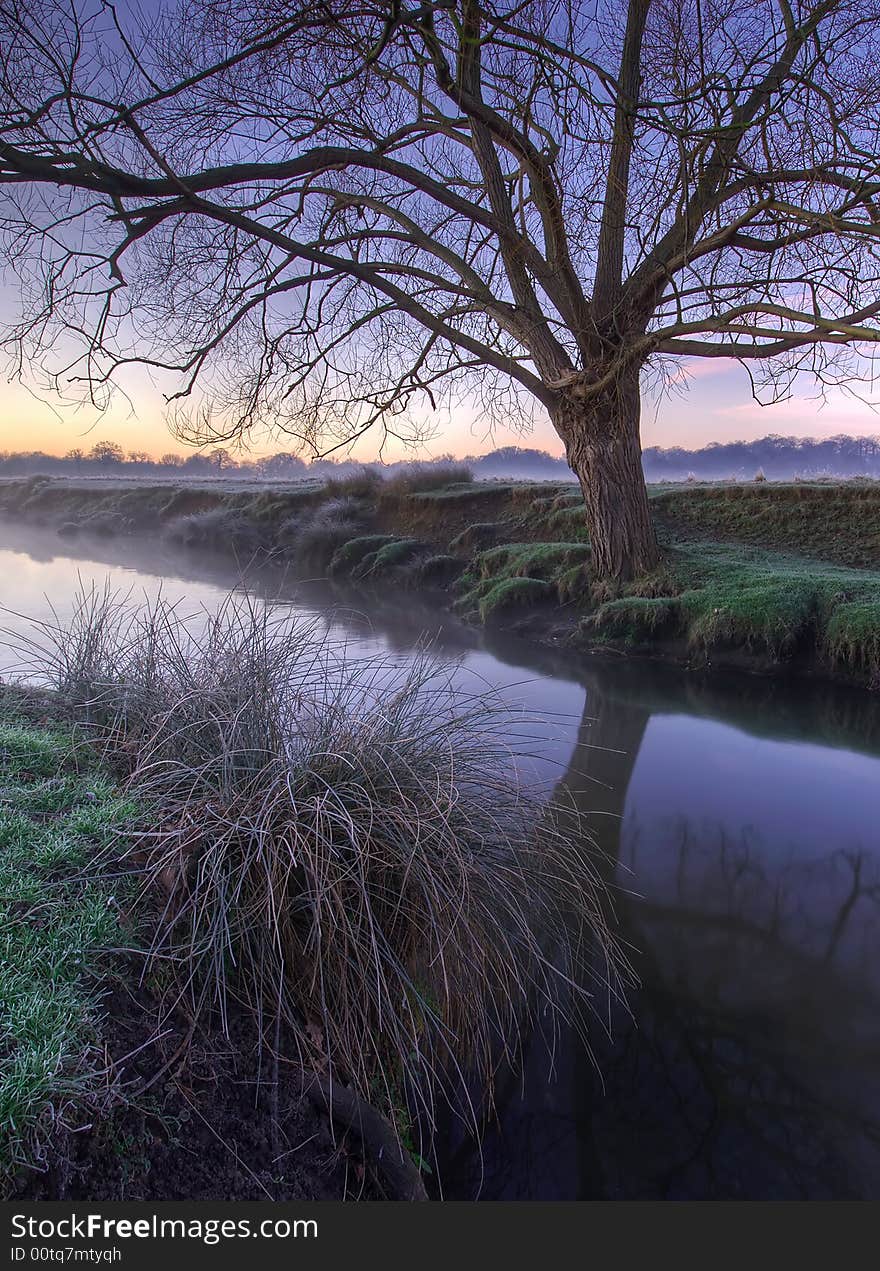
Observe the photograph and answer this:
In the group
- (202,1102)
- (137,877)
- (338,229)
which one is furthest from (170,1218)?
(338,229)

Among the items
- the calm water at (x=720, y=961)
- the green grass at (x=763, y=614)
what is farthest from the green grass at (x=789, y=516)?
the calm water at (x=720, y=961)

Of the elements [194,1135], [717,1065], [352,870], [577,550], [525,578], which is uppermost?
[577,550]

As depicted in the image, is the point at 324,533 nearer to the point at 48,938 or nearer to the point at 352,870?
the point at 352,870

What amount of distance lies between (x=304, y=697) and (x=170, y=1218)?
1.95 m

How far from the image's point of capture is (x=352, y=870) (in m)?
2.27

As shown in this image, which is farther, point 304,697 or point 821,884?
point 821,884

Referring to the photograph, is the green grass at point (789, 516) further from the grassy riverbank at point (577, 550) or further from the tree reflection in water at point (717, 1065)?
the tree reflection in water at point (717, 1065)

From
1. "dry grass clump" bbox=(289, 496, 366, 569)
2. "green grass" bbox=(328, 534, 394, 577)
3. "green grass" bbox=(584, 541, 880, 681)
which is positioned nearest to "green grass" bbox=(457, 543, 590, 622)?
"green grass" bbox=(584, 541, 880, 681)

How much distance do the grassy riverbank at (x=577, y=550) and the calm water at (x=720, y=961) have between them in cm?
77

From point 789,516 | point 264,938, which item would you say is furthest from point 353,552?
point 264,938

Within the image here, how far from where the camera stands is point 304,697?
127 inches

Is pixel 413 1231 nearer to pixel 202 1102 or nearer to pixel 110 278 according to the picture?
pixel 202 1102

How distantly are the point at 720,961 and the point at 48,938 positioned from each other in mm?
2778

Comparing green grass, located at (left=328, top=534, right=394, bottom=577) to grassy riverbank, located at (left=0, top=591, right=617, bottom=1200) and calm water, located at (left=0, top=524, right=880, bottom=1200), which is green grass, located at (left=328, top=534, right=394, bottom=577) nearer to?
calm water, located at (left=0, top=524, right=880, bottom=1200)
